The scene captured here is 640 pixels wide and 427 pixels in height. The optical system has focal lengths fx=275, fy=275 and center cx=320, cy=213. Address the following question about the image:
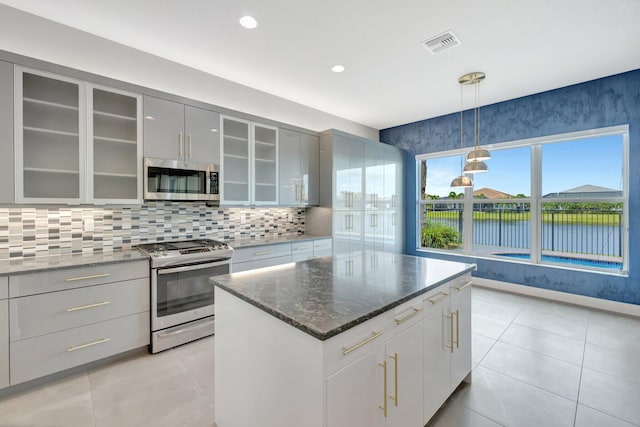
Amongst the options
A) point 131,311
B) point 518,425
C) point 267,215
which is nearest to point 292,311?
point 518,425

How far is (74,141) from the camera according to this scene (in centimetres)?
228

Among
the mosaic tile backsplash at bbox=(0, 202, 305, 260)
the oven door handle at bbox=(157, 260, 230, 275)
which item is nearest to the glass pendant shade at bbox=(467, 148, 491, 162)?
the mosaic tile backsplash at bbox=(0, 202, 305, 260)

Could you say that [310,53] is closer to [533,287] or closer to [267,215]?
[267,215]

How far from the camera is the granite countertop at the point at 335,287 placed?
108 centimetres

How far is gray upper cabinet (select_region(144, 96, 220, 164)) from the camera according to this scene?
264 centimetres

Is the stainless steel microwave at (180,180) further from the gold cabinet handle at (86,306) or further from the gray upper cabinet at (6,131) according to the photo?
the gold cabinet handle at (86,306)

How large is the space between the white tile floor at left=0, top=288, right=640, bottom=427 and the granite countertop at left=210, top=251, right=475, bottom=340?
0.90 m

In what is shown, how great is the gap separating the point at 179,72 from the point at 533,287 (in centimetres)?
550

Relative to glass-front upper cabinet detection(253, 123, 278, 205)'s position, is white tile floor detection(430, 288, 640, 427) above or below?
below

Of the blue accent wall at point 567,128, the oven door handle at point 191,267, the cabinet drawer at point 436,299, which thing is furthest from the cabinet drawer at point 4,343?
the blue accent wall at point 567,128

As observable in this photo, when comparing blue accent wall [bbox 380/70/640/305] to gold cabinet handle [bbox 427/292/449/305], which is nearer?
gold cabinet handle [bbox 427/292/449/305]

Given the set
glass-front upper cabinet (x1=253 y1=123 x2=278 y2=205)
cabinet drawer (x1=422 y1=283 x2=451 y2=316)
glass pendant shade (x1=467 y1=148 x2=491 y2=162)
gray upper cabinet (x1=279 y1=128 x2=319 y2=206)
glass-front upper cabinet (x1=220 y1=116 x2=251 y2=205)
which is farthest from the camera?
gray upper cabinet (x1=279 y1=128 x2=319 y2=206)

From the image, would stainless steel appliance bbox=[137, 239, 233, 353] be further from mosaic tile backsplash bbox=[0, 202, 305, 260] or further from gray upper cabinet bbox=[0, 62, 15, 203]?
gray upper cabinet bbox=[0, 62, 15, 203]

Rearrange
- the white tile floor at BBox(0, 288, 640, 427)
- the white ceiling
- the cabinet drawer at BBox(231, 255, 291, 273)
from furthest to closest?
the cabinet drawer at BBox(231, 255, 291, 273)
the white ceiling
the white tile floor at BBox(0, 288, 640, 427)
